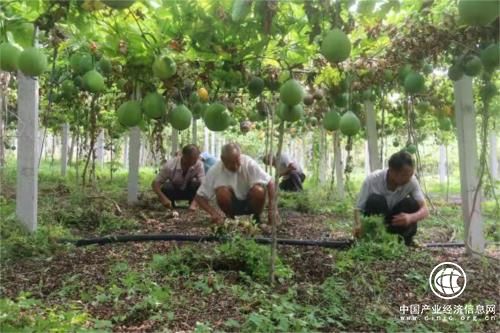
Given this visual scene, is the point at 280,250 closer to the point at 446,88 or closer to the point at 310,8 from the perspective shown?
the point at 310,8

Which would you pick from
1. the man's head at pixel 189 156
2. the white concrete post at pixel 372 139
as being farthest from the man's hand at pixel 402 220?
the man's head at pixel 189 156

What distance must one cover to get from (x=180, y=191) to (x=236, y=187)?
5.99 ft

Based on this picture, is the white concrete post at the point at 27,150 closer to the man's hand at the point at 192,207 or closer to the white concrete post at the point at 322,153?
the man's hand at the point at 192,207

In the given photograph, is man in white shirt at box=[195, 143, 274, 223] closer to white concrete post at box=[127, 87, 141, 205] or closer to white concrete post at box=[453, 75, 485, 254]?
white concrete post at box=[453, 75, 485, 254]

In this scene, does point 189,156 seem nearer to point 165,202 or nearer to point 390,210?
point 165,202

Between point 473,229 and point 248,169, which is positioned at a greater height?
point 248,169

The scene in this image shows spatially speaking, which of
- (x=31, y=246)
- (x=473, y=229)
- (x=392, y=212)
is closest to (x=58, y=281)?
(x=31, y=246)

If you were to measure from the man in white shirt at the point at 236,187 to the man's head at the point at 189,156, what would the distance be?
4.06 ft

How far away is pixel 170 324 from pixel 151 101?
1402mm

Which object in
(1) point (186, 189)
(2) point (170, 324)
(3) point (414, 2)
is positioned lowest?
(2) point (170, 324)

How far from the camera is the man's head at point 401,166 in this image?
4156mm

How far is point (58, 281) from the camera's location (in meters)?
3.28

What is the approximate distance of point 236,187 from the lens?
17.0 feet

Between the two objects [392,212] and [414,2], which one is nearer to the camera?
[414,2]
